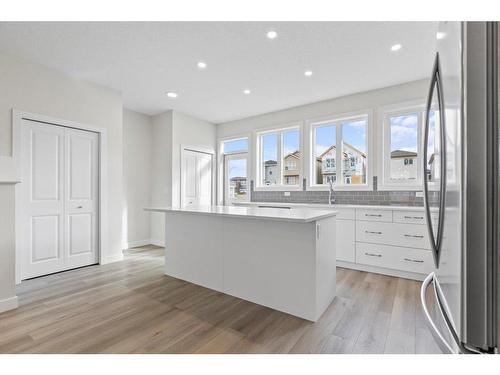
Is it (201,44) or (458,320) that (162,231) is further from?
(458,320)

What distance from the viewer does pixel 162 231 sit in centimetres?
488

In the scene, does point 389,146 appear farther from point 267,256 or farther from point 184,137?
point 184,137

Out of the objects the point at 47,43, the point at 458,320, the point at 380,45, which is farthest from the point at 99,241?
the point at 380,45

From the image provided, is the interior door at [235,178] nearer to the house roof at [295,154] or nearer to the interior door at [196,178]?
the interior door at [196,178]

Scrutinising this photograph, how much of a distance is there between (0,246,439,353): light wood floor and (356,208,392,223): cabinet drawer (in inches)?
30.7

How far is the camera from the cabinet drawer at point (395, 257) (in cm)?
291

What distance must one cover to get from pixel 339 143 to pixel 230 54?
2.37m

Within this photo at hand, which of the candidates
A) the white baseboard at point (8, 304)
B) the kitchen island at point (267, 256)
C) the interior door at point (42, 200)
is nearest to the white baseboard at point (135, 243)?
the interior door at point (42, 200)

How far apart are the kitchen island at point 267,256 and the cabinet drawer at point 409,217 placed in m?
1.26

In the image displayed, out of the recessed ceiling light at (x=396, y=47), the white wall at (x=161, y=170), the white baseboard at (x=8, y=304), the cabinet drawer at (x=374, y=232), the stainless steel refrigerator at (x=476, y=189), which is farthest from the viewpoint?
the white wall at (x=161, y=170)

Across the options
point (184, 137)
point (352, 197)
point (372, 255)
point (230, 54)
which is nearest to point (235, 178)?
point (184, 137)

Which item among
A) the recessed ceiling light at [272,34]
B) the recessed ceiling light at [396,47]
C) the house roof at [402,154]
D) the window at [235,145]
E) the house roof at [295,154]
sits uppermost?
the recessed ceiling light at [272,34]

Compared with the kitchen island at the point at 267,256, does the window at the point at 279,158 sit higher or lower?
higher

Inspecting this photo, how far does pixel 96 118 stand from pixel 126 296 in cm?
258
